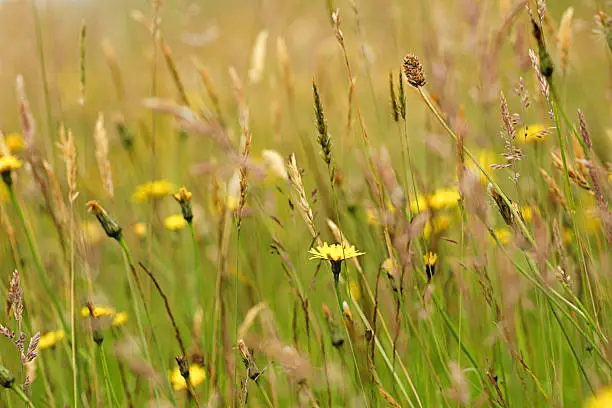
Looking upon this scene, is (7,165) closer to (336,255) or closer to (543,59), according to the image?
(336,255)

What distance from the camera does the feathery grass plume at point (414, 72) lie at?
0.80 m

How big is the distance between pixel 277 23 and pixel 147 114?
3.53m

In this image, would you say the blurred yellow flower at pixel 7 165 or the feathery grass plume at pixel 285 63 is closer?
the blurred yellow flower at pixel 7 165

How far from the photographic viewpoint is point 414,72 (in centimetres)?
80

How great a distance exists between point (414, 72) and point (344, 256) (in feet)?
0.85

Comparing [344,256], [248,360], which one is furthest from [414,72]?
[248,360]

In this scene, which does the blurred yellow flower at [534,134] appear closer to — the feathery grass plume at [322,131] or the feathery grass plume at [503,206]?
the feathery grass plume at [503,206]

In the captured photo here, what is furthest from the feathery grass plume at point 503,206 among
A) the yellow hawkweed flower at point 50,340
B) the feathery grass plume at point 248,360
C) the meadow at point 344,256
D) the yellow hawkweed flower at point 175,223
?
the yellow hawkweed flower at point 175,223

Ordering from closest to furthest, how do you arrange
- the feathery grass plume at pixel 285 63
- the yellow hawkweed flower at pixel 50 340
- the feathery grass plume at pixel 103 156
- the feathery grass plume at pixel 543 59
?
the feathery grass plume at pixel 543 59
the feathery grass plume at pixel 103 156
the yellow hawkweed flower at pixel 50 340
the feathery grass plume at pixel 285 63

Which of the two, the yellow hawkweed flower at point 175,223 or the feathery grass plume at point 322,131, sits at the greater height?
the feathery grass plume at point 322,131

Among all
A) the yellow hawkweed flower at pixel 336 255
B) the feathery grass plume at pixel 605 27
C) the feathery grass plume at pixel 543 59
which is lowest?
the yellow hawkweed flower at pixel 336 255

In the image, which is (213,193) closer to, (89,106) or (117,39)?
(89,106)

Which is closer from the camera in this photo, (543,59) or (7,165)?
(543,59)

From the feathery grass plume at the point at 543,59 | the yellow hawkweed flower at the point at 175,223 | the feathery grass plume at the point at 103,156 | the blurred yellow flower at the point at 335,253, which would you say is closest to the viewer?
the feathery grass plume at the point at 543,59
